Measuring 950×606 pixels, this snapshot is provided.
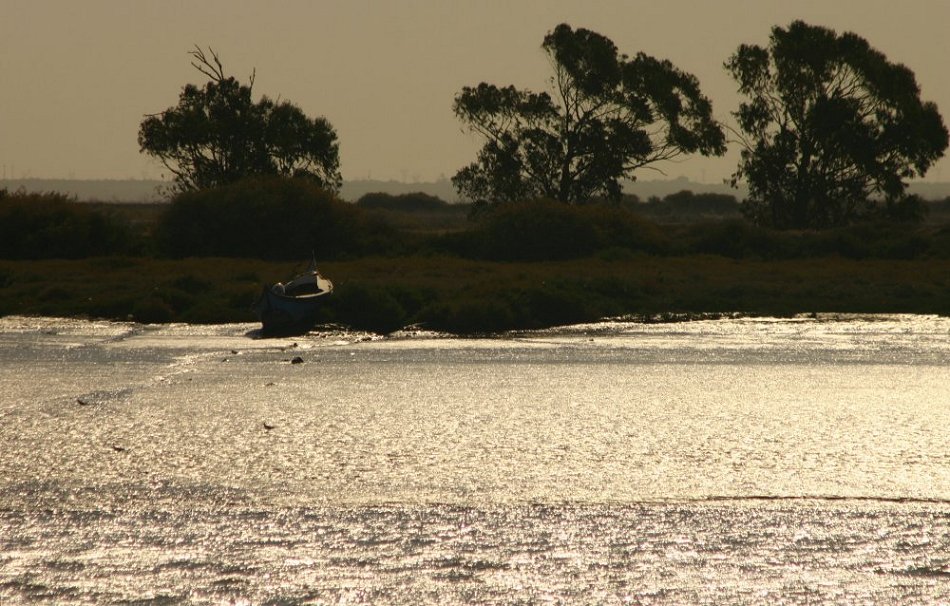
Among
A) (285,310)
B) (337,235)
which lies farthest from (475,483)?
(337,235)

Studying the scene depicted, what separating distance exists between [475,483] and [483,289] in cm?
1760

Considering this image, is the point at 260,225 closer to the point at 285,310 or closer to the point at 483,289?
the point at 483,289

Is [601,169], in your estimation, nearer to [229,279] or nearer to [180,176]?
[180,176]

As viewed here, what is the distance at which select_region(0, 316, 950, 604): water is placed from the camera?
7.34 meters

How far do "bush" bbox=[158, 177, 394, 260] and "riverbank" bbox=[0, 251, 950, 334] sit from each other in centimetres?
371

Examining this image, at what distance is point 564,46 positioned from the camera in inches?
1885

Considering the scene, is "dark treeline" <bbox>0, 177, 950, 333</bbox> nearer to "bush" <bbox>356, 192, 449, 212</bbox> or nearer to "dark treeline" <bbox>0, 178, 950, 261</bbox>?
"dark treeline" <bbox>0, 178, 950, 261</bbox>

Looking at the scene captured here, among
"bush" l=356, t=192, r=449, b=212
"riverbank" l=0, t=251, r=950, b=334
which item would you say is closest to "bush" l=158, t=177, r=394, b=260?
"riverbank" l=0, t=251, r=950, b=334

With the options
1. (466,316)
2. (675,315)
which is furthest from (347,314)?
(675,315)

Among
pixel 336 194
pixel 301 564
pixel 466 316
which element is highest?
pixel 336 194

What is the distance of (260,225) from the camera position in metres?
41.7

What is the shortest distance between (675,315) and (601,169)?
22.2 m

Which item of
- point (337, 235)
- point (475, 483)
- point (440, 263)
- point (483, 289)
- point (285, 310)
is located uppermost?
point (337, 235)

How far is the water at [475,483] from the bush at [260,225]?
2335cm
